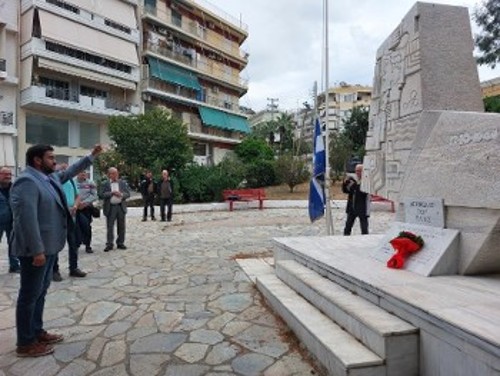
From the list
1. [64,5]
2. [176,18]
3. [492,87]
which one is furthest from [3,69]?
[492,87]

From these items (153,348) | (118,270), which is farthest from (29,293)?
(118,270)

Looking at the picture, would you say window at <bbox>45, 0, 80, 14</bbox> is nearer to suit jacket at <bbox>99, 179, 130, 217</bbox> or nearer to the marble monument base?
suit jacket at <bbox>99, 179, 130, 217</bbox>

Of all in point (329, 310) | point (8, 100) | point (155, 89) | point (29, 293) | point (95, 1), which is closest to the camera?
point (29, 293)

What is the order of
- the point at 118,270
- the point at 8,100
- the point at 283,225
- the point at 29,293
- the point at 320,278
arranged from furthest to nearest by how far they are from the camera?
the point at 8,100
the point at 283,225
the point at 118,270
the point at 320,278
the point at 29,293

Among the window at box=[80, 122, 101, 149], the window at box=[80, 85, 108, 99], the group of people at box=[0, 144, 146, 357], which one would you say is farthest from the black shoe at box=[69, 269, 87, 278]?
the window at box=[80, 85, 108, 99]

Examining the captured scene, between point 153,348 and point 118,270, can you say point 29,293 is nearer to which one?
point 153,348

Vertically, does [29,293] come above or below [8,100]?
below

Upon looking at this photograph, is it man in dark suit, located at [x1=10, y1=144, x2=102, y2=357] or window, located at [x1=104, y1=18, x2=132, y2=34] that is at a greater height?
window, located at [x1=104, y1=18, x2=132, y2=34]

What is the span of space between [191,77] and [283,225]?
90.5 ft

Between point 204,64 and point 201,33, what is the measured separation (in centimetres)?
283

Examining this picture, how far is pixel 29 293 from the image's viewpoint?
342 cm

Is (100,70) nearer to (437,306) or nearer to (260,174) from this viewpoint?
(260,174)

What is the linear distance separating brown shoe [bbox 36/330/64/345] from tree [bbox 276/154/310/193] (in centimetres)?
2291

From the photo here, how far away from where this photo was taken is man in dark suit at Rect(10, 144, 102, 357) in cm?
335
